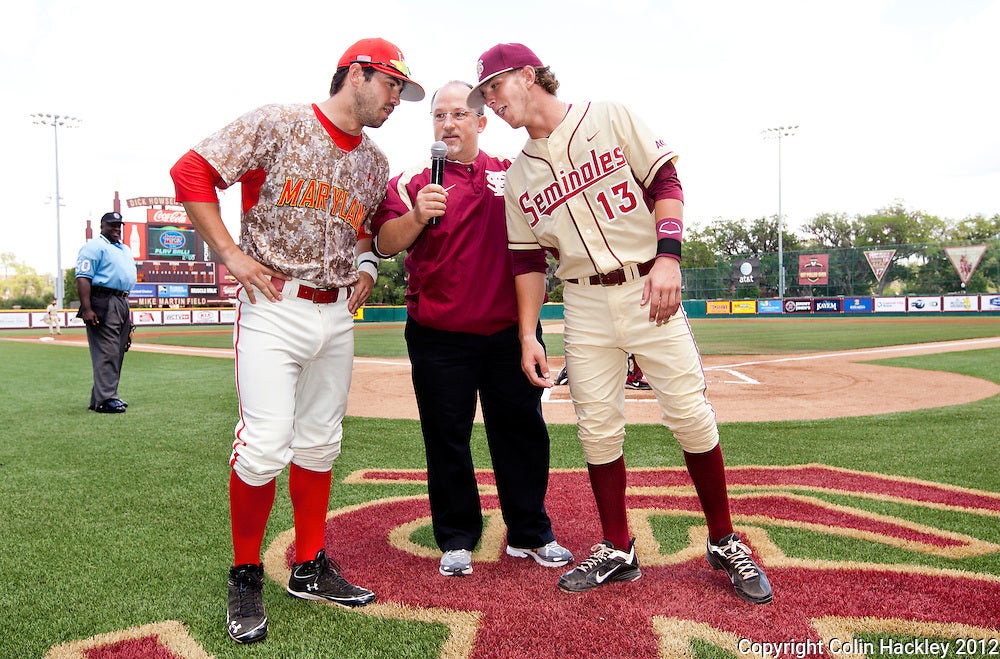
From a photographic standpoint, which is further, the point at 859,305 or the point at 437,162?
the point at 859,305

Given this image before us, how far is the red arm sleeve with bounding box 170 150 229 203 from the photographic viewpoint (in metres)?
2.28

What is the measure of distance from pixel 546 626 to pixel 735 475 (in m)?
2.42

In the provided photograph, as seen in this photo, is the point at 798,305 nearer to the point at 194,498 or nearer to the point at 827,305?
the point at 827,305

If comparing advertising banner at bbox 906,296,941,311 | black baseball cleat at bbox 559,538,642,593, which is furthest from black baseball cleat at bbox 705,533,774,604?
advertising banner at bbox 906,296,941,311

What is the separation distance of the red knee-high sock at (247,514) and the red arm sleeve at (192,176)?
0.99 metres

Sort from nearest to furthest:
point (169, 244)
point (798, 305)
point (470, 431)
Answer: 1. point (470, 431)
2. point (798, 305)
3. point (169, 244)

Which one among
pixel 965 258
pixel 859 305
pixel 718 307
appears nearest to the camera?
pixel 859 305

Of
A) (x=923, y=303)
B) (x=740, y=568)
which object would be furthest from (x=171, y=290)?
(x=740, y=568)

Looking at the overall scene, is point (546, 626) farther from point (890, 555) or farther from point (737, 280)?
point (737, 280)

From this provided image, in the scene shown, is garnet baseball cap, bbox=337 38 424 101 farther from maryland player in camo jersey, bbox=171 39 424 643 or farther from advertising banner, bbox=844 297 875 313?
advertising banner, bbox=844 297 875 313

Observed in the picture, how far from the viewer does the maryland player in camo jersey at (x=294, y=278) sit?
2.34 m

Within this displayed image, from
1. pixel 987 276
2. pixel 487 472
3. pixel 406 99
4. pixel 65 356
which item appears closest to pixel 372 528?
pixel 487 472

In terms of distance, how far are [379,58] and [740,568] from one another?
2.28m

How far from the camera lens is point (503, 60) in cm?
259
